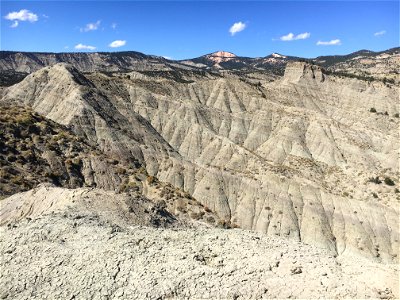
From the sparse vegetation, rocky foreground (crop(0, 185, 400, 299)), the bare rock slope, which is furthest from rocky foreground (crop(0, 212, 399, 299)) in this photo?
the sparse vegetation

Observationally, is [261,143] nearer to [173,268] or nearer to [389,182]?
[389,182]

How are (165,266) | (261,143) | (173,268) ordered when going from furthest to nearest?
1. (261,143)
2. (165,266)
3. (173,268)

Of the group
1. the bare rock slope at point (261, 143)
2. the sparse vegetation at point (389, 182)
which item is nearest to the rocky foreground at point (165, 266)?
the bare rock slope at point (261, 143)

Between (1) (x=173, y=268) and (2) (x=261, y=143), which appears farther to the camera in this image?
(2) (x=261, y=143)

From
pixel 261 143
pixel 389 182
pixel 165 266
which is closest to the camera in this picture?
pixel 165 266

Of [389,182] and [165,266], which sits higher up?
[165,266]

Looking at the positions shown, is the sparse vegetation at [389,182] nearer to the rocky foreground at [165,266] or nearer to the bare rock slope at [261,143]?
the bare rock slope at [261,143]

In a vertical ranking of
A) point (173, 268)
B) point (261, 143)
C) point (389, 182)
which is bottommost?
point (389, 182)

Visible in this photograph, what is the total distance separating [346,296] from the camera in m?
14.5

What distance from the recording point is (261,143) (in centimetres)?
8856

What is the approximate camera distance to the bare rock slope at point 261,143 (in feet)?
182

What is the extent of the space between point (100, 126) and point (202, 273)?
52.9 m

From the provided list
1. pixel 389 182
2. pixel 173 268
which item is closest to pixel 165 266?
pixel 173 268

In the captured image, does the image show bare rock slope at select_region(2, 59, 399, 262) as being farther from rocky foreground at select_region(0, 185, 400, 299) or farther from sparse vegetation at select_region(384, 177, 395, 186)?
rocky foreground at select_region(0, 185, 400, 299)
